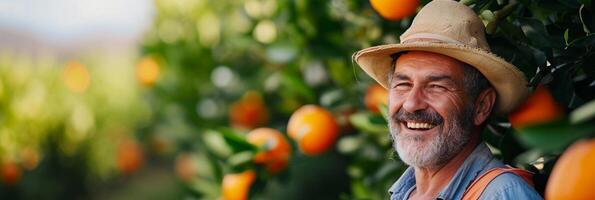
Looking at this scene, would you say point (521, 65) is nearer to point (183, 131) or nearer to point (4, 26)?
point (183, 131)

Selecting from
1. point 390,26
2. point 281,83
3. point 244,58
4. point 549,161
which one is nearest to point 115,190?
point 244,58

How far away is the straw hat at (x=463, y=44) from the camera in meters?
1.50

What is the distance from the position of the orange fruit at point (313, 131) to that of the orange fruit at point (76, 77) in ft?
9.41

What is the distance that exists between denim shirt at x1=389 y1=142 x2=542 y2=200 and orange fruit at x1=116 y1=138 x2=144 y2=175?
12.0 ft

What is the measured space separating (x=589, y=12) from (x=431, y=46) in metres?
0.29

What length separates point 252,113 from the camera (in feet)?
11.4

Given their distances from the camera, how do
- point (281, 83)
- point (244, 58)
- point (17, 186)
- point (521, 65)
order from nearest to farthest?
point (521, 65), point (281, 83), point (244, 58), point (17, 186)

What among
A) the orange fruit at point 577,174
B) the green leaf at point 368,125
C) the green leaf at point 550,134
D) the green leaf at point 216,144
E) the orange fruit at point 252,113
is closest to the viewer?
the green leaf at point 550,134

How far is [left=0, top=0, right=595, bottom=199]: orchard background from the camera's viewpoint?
1615 millimetres

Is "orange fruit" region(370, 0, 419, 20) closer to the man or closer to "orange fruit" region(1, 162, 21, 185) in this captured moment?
the man

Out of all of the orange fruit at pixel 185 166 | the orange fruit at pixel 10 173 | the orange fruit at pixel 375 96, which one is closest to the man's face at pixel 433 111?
the orange fruit at pixel 375 96

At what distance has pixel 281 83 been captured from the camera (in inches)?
122

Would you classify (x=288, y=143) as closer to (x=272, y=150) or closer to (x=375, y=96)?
(x=272, y=150)

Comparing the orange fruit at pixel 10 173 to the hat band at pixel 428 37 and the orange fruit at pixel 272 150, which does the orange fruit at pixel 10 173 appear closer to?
the orange fruit at pixel 272 150
